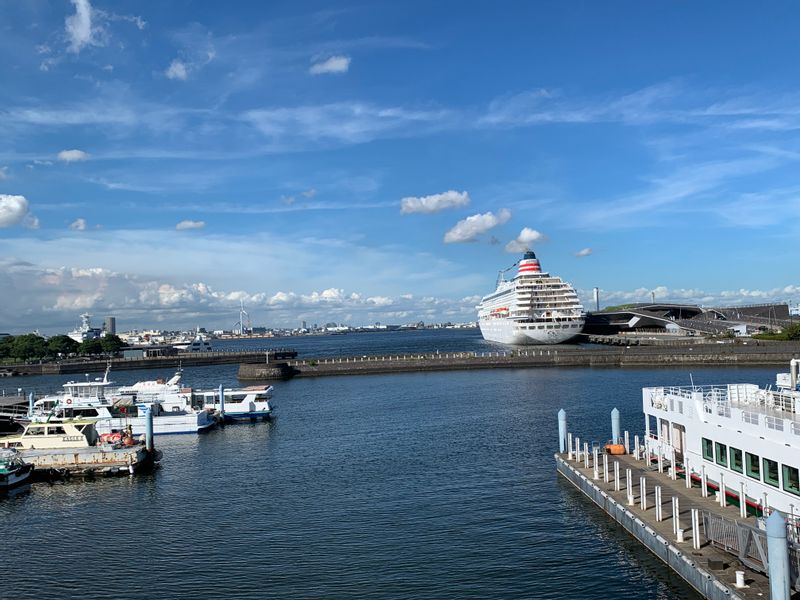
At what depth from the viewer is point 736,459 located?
21844 millimetres

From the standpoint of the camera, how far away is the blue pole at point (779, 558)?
1435cm

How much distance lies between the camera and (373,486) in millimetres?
32625

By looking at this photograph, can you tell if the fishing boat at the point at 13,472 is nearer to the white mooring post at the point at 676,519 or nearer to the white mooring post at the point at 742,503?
the white mooring post at the point at 676,519

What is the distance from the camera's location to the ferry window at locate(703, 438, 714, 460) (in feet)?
77.1

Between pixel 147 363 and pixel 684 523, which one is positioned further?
pixel 147 363

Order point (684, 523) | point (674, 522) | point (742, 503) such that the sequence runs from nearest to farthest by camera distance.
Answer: point (674, 522), point (742, 503), point (684, 523)

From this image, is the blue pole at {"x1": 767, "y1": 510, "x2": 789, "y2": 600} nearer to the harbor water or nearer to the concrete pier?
the concrete pier

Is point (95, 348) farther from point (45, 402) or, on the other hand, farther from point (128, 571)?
point (128, 571)

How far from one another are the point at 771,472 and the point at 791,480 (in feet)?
3.23

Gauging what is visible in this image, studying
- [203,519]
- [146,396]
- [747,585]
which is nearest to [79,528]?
[203,519]

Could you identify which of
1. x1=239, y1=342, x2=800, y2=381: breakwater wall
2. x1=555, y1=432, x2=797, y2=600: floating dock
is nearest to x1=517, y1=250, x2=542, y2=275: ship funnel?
x1=239, y1=342, x2=800, y2=381: breakwater wall

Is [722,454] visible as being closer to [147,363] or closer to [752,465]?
[752,465]

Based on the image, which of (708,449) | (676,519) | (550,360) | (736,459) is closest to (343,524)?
(676,519)

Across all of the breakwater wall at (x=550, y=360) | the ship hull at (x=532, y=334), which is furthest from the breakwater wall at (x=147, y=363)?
the ship hull at (x=532, y=334)
